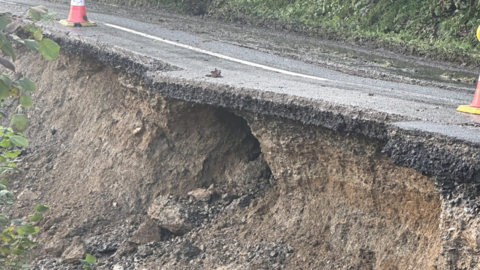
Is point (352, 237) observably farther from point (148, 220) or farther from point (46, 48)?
point (46, 48)

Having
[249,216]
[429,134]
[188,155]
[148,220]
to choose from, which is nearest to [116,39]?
[188,155]

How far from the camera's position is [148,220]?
5449 mm

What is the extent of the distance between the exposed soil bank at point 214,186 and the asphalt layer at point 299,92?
0.03 meters

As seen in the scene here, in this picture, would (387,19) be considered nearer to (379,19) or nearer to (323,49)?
(379,19)

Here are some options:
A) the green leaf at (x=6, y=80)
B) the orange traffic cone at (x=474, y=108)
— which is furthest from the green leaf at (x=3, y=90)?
the orange traffic cone at (x=474, y=108)

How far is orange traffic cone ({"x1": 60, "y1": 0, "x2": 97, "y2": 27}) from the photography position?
8.90m

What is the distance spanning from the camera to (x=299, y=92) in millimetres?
4934

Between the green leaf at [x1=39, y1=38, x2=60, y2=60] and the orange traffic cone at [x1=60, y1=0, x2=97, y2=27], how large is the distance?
5.79m

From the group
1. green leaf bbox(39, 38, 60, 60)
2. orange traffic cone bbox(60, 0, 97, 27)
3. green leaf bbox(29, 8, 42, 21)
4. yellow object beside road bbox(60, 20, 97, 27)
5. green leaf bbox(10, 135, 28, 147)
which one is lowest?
green leaf bbox(10, 135, 28, 147)

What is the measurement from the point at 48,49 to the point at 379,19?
8.47m

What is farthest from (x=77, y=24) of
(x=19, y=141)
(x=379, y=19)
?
(x=19, y=141)

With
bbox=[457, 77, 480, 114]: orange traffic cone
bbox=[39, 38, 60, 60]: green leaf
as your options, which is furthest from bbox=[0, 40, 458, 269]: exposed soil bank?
bbox=[39, 38, 60, 60]: green leaf

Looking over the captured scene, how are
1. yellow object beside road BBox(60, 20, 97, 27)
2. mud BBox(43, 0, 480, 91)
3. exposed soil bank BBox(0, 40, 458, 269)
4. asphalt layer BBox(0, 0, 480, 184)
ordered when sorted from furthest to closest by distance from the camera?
yellow object beside road BBox(60, 20, 97, 27)
mud BBox(43, 0, 480, 91)
exposed soil bank BBox(0, 40, 458, 269)
asphalt layer BBox(0, 0, 480, 184)

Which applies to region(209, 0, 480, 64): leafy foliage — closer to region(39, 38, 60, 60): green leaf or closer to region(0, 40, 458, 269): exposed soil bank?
region(0, 40, 458, 269): exposed soil bank
